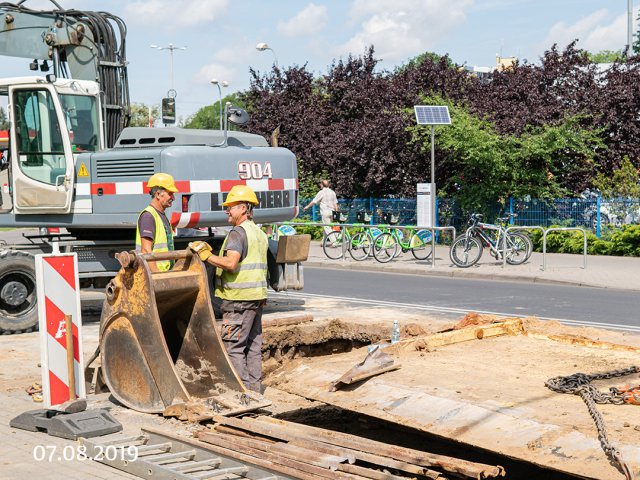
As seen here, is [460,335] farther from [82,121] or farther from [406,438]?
[82,121]

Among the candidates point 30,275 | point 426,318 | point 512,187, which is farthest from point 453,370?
point 512,187

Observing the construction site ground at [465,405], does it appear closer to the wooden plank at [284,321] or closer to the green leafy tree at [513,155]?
the wooden plank at [284,321]

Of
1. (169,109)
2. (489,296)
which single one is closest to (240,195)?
(169,109)

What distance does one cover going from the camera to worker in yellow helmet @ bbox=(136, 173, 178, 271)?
9.47 meters

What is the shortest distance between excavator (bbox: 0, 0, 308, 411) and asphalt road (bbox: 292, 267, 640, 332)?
10.4ft

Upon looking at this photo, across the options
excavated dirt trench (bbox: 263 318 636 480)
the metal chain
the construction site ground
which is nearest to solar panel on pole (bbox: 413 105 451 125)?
excavated dirt trench (bbox: 263 318 636 480)

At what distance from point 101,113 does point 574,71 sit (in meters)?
18.3

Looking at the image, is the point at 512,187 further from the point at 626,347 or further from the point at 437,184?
the point at 626,347

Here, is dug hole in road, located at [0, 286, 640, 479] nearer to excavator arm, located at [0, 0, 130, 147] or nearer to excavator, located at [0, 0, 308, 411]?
excavator, located at [0, 0, 308, 411]

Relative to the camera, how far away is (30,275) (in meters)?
13.1

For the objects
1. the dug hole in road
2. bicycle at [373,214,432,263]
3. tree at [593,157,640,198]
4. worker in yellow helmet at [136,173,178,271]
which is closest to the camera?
the dug hole in road

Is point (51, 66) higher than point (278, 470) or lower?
higher

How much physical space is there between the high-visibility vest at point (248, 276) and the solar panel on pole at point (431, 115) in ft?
48.7

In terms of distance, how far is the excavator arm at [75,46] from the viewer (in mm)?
14039
